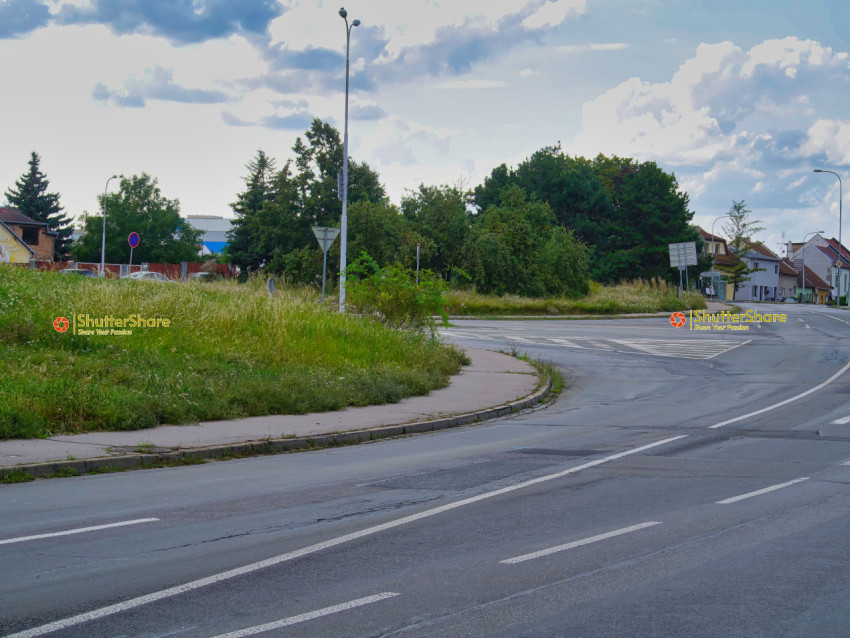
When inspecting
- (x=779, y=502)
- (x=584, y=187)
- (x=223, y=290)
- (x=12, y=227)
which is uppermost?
(x=584, y=187)

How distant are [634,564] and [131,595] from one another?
131 inches

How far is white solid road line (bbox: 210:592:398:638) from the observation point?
15.0 feet

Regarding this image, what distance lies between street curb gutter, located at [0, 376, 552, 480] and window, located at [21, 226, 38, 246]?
240 ft

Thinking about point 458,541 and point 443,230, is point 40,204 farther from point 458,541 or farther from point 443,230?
point 458,541

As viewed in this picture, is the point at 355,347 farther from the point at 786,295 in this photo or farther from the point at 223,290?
the point at 786,295

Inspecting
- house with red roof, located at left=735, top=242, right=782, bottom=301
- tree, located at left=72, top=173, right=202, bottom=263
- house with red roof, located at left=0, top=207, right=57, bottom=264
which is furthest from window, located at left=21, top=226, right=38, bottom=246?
house with red roof, located at left=735, top=242, right=782, bottom=301

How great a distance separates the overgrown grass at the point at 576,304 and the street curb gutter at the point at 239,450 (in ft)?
103

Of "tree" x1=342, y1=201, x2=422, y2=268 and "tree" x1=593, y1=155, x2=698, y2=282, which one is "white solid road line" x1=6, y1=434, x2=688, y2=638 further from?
"tree" x1=593, y1=155, x2=698, y2=282

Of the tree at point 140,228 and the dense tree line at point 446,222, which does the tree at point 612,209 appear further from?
the tree at point 140,228

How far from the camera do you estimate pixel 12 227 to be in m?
75.4

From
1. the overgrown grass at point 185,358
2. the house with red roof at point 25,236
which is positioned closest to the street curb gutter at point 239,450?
the overgrown grass at point 185,358

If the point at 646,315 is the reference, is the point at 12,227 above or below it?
above

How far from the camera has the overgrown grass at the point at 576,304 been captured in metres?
48.9

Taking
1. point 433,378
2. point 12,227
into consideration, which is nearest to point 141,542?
point 433,378
